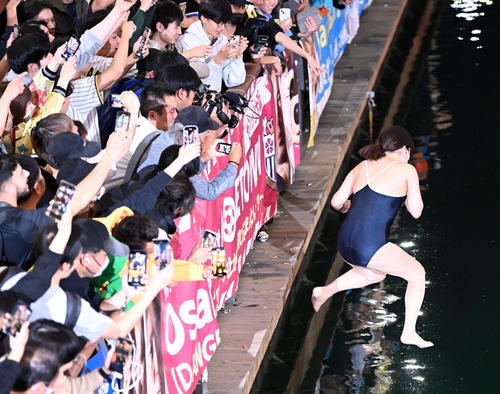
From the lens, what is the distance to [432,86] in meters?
14.4

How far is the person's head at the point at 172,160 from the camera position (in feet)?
21.1

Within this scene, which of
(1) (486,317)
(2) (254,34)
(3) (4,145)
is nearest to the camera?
(3) (4,145)

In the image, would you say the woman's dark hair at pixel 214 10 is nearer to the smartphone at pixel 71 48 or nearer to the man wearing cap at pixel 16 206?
the smartphone at pixel 71 48

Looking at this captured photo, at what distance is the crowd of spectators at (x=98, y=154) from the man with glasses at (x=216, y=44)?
11 millimetres

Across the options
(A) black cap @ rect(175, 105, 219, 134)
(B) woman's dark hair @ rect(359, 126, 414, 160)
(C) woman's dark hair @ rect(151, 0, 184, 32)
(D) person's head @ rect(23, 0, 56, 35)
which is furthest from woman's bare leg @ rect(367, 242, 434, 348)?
(D) person's head @ rect(23, 0, 56, 35)

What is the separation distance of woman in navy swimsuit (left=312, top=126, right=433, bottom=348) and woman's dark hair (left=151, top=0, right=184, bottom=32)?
5.61 ft

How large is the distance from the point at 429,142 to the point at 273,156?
336 cm

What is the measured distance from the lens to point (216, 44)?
28.6 feet

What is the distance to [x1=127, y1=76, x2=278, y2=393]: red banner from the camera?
233 inches

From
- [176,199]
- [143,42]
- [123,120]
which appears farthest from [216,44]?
[176,199]

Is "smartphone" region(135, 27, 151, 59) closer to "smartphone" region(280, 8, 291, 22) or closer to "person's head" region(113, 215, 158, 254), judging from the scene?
"person's head" region(113, 215, 158, 254)

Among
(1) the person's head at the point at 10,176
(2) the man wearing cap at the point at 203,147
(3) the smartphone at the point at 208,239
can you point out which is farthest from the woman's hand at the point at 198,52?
(1) the person's head at the point at 10,176

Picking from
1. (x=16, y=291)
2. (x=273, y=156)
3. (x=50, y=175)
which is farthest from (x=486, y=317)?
(x=16, y=291)

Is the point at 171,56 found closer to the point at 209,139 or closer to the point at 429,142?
the point at 209,139
